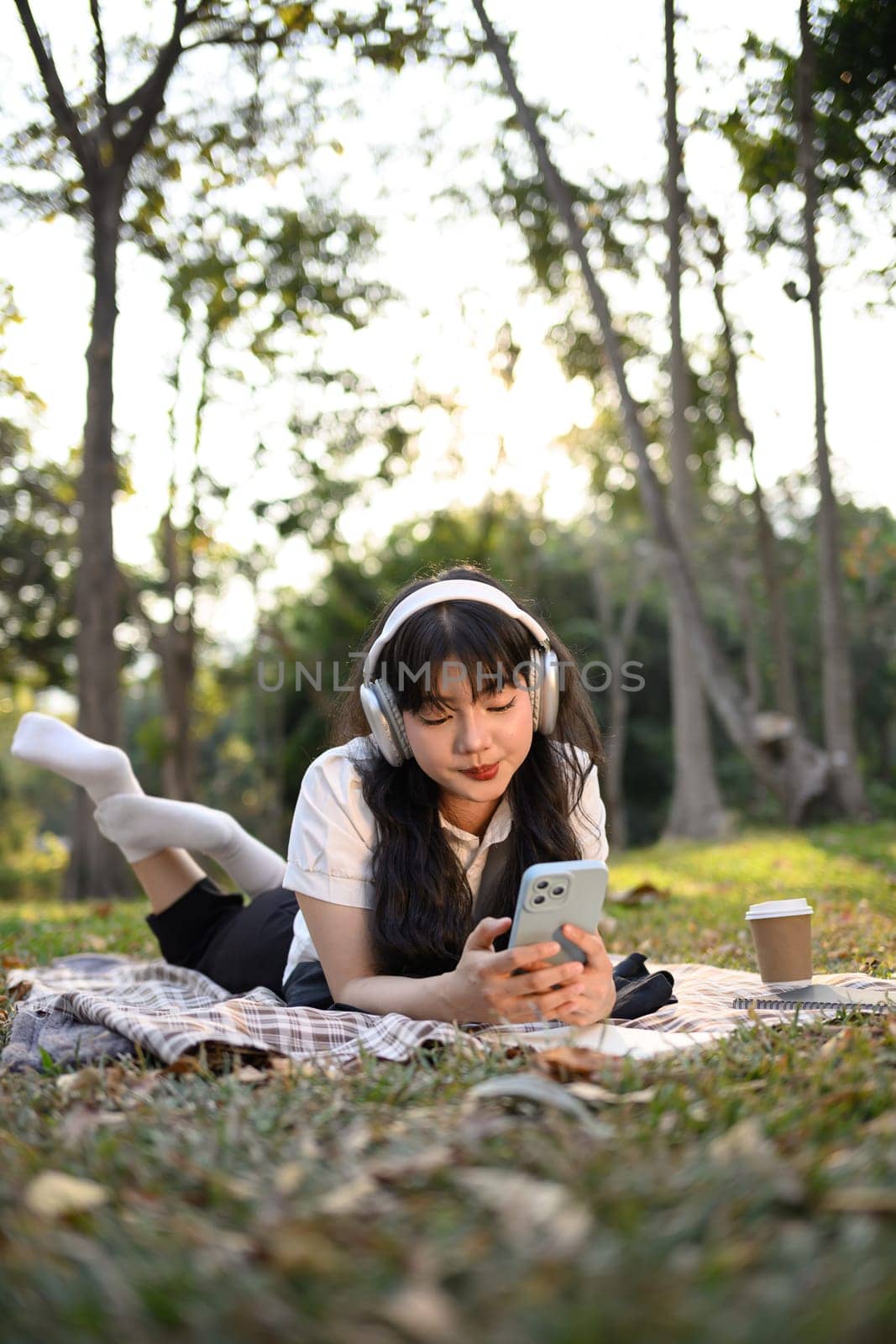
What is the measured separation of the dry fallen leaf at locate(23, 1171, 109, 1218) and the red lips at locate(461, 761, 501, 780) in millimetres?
1510

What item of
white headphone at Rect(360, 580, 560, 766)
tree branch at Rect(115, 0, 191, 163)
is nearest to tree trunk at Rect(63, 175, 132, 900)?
tree branch at Rect(115, 0, 191, 163)

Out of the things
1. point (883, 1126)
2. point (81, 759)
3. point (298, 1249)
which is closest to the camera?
point (298, 1249)

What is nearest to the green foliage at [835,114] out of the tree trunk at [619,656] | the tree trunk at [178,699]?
the tree trunk at [178,699]

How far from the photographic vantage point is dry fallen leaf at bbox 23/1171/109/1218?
1481mm

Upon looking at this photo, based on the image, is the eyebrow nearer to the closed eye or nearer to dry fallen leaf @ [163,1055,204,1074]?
the closed eye

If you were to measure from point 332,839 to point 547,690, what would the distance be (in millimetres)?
665

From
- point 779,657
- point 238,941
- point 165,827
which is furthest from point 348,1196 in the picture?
point 779,657

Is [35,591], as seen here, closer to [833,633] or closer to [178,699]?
[178,699]

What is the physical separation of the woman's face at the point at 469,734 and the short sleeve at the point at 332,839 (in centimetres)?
23

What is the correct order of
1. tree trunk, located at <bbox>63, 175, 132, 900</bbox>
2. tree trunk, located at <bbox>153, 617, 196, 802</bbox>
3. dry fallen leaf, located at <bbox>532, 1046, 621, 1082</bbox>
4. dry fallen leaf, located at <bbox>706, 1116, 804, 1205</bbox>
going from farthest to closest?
tree trunk, located at <bbox>153, 617, 196, 802</bbox> → tree trunk, located at <bbox>63, 175, 132, 900</bbox> → dry fallen leaf, located at <bbox>532, 1046, 621, 1082</bbox> → dry fallen leaf, located at <bbox>706, 1116, 804, 1205</bbox>

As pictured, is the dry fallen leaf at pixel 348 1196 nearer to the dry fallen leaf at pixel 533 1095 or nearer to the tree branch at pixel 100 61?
the dry fallen leaf at pixel 533 1095

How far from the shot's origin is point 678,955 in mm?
4547

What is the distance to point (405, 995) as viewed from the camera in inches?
109

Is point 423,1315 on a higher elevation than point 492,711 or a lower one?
lower
